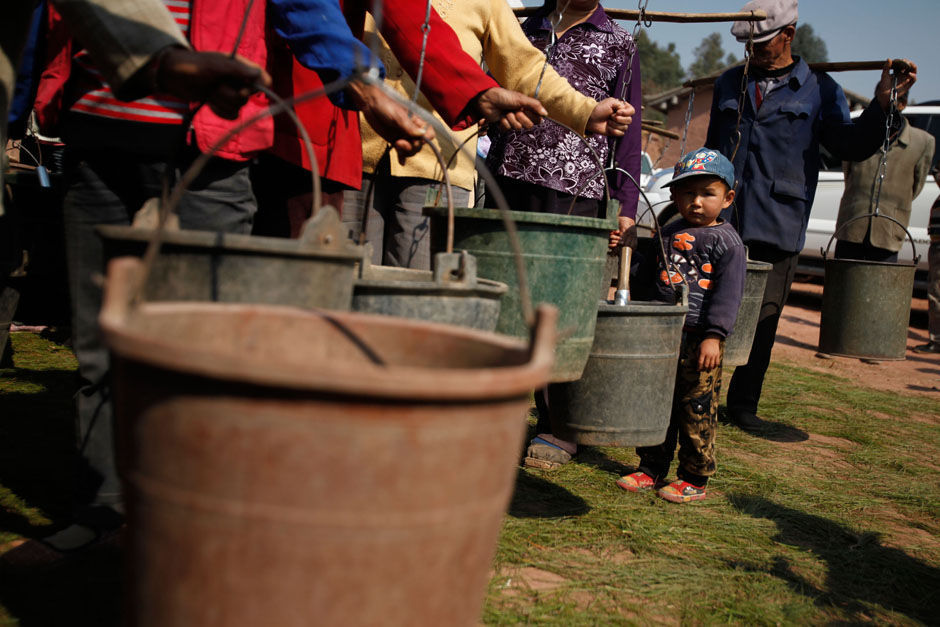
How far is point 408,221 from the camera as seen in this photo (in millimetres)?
3168

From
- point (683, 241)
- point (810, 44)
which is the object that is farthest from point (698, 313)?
point (810, 44)

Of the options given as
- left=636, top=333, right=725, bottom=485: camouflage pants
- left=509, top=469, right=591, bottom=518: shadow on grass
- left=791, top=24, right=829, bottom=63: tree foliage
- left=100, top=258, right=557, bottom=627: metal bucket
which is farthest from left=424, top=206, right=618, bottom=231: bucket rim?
left=791, top=24, right=829, bottom=63: tree foliage

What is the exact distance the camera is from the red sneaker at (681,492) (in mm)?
3215

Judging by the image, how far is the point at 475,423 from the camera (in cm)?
112

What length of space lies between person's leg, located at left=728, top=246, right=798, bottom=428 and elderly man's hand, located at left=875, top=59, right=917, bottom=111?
925 mm

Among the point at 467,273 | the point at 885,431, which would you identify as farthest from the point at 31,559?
the point at 885,431

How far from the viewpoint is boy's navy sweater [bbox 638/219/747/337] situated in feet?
10.4

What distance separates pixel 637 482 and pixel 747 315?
3.63 feet

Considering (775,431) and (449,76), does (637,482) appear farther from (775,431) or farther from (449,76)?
(449,76)

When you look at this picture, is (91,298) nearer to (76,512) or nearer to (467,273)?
(76,512)

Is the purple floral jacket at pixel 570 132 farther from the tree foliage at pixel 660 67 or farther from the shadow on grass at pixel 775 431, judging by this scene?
the tree foliage at pixel 660 67

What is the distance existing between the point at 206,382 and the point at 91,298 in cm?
122

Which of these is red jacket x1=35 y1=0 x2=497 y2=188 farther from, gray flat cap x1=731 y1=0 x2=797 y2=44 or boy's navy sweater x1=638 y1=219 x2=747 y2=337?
gray flat cap x1=731 y1=0 x2=797 y2=44

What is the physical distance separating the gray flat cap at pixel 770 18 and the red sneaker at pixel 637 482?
230 centimetres
